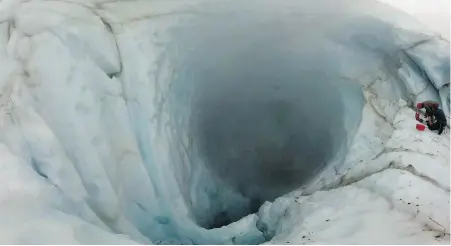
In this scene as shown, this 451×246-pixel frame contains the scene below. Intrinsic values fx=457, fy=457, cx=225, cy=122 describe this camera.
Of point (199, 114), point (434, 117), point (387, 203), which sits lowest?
point (199, 114)

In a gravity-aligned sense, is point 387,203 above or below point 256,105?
above

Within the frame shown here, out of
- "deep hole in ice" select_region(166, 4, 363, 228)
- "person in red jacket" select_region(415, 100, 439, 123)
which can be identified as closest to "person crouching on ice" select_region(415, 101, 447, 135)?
"person in red jacket" select_region(415, 100, 439, 123)

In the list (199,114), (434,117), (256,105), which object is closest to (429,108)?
(434,117)

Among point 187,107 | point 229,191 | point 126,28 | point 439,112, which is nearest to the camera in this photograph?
point 439,112

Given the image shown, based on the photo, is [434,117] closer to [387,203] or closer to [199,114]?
[387,203]

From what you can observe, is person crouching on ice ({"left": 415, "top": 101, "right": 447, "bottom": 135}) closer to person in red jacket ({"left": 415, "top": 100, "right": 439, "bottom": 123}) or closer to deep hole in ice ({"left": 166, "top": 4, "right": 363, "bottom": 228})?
person in red jacket ({"left": 415, "top": 100, "right": 439, "bottom": 123})

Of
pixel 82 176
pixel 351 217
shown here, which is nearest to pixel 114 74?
pixel 82 176

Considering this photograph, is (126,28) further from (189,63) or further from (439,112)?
(439,112)

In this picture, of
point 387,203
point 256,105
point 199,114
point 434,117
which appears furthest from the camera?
point 256,105

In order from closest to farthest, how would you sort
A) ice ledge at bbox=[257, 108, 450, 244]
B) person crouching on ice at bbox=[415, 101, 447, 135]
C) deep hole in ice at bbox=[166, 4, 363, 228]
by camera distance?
1. ice ledge at bbox=[257, 108, 450, 244]
2. person crouching on ice at bbox=[415, 101, 447, 135]
3. deep hole in ice at bbox=[166, 4, 363, 228]
